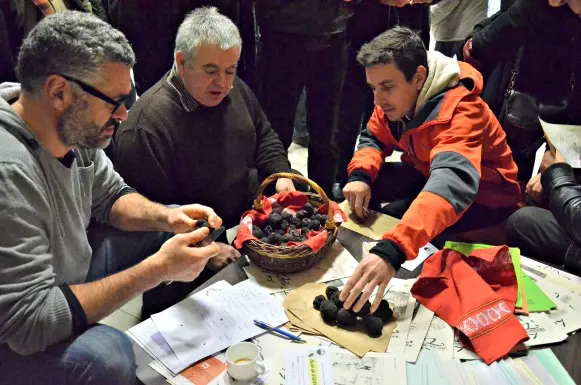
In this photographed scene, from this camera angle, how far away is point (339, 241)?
6.19 feet

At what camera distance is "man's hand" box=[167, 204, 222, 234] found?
1.68 meters

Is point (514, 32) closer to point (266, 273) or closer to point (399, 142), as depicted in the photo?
point (399, 142)

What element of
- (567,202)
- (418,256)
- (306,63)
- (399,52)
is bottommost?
(418,256)

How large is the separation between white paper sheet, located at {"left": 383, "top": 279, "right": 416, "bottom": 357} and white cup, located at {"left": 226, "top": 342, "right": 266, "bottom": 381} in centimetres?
35

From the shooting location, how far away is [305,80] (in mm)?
2725

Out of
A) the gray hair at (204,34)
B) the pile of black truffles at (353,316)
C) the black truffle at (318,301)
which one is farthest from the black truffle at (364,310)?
the gray hair at (204,34)

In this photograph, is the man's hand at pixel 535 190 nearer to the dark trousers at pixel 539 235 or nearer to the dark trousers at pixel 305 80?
the dark trousers at pixel 539 235

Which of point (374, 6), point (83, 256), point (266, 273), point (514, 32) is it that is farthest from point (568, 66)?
point (83, 256)

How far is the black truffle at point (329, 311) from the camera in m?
1.49

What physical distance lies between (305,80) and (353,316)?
1539 millimetres

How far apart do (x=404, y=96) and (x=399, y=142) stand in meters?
0.27

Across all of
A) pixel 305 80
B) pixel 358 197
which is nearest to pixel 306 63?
pixel 305 80

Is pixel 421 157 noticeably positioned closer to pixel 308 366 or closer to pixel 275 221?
pixel 275 221

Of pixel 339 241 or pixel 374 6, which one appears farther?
pixel 374 6
